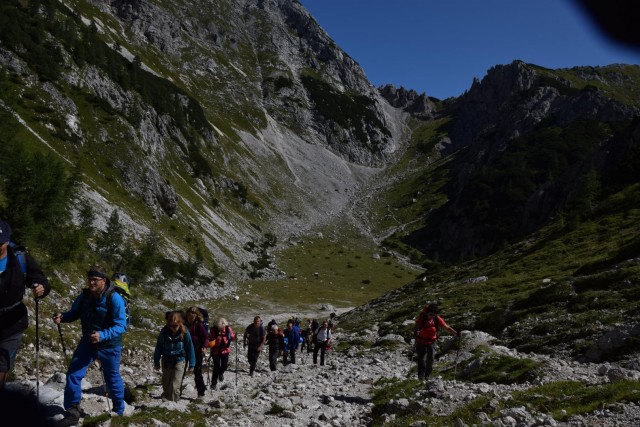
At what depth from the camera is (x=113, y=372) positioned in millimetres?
9539

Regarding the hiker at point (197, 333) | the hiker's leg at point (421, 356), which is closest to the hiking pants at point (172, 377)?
the hiker at point (197, 333)

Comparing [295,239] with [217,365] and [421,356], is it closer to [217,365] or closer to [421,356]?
[217,365]

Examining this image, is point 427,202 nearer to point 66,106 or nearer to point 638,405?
point 66,106

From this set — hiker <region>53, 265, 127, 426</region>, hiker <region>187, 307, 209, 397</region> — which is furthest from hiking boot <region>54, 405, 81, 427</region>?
hiker <region>187, 307, 209, 397</region>

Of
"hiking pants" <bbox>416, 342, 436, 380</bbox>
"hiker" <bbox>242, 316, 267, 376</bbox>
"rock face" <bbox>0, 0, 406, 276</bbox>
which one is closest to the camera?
"hiking pants" <bbox>416, 342, 436, 380</bbox>

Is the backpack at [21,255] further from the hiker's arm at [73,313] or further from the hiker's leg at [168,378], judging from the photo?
the hiker's leg at [168,378]

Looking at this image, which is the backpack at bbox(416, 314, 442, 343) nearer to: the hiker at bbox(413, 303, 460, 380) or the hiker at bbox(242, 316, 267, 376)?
the hiker at bbox(413, 303, 460, 380)

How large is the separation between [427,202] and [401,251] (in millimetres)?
46320

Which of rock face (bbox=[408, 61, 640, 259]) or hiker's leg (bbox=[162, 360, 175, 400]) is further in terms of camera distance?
rock face (bbox=[408, 61, 640, 259])

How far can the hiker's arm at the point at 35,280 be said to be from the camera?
7.98m

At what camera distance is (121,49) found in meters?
123

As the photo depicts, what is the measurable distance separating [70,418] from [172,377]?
10.8ft

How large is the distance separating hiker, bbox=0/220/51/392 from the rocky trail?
2465mm

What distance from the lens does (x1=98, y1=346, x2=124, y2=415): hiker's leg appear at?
9.34 m
